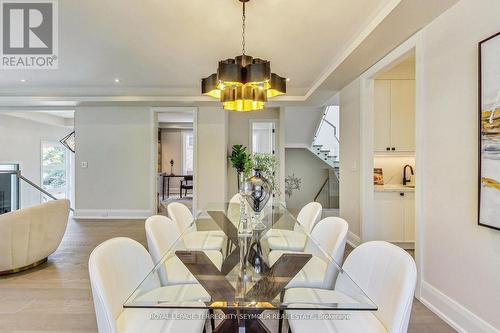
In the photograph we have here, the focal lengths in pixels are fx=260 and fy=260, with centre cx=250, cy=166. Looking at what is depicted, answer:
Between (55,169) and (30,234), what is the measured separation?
7.15m

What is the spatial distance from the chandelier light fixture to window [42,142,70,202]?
832 cm

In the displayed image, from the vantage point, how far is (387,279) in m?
1.20

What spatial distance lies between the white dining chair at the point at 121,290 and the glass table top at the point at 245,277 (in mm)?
82

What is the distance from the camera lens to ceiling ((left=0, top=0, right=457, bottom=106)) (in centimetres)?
234

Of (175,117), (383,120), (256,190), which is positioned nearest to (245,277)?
(256,190)

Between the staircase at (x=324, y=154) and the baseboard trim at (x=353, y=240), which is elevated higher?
the staircase at (x=324, y=154)

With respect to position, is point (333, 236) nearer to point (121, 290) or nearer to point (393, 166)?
point (121, 290)

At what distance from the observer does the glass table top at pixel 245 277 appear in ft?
3.55

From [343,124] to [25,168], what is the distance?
8732 millimetres

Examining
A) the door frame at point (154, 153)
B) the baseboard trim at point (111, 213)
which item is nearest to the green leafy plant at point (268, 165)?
the door frame at point (154, 153)

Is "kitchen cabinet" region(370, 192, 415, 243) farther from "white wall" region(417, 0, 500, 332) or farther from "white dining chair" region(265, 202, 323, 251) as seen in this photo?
"white dining chair" region(265, 202, 323, 251)

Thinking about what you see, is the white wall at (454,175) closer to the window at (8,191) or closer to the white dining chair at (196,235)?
the white dining chair at (196,235)

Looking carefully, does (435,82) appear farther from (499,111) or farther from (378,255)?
(378,255)

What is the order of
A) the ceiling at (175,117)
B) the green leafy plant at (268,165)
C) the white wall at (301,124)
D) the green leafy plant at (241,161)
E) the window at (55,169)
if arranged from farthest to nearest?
the window at (55,169) → the ceiling at (175,117) → the white wall at (301,124) → the green leafy plant at (268,165) → the green leafy plant at (241,161)
